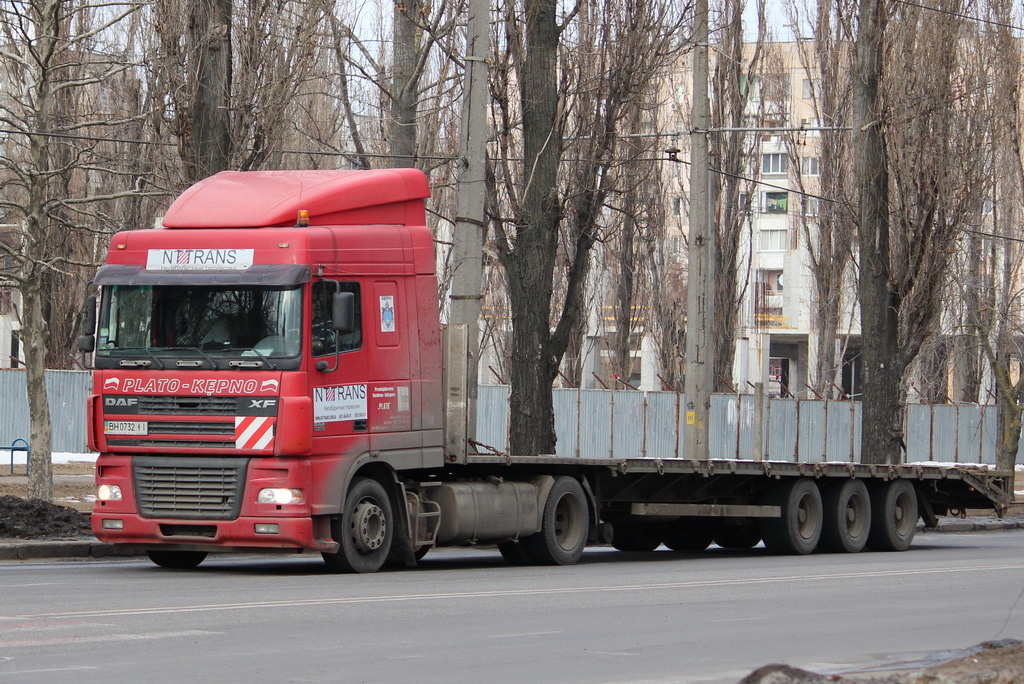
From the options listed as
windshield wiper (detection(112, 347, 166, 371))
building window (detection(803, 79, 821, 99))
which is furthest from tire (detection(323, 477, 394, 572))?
building window (detection(803, 79, 821, 99))

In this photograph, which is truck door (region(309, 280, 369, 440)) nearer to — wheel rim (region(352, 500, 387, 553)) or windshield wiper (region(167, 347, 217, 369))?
wheel rim (region(352, 500, 387, 553))

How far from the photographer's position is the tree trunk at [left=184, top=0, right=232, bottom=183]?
63.4ft

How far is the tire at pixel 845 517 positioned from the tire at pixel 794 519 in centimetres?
31

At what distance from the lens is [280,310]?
13617 millimetres

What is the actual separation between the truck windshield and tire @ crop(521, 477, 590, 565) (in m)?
4.17

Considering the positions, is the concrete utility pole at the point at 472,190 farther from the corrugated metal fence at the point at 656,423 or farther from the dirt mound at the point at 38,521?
the corrugated metal fence at the point at 656,423

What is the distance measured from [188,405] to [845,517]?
10181mm

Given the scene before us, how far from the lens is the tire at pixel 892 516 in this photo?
20.8m

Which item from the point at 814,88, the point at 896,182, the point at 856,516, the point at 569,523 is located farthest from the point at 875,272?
the point at 814,88

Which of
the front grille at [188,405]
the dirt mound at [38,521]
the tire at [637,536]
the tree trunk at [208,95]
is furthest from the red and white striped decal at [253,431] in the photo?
the tire at [637,536]

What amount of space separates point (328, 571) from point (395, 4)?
10122 millimetres

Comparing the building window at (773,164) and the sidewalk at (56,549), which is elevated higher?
the building window at (773,164)

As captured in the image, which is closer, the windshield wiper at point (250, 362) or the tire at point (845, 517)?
the windshield wiper at point (250, 362)

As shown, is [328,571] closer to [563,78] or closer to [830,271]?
[563,78]
